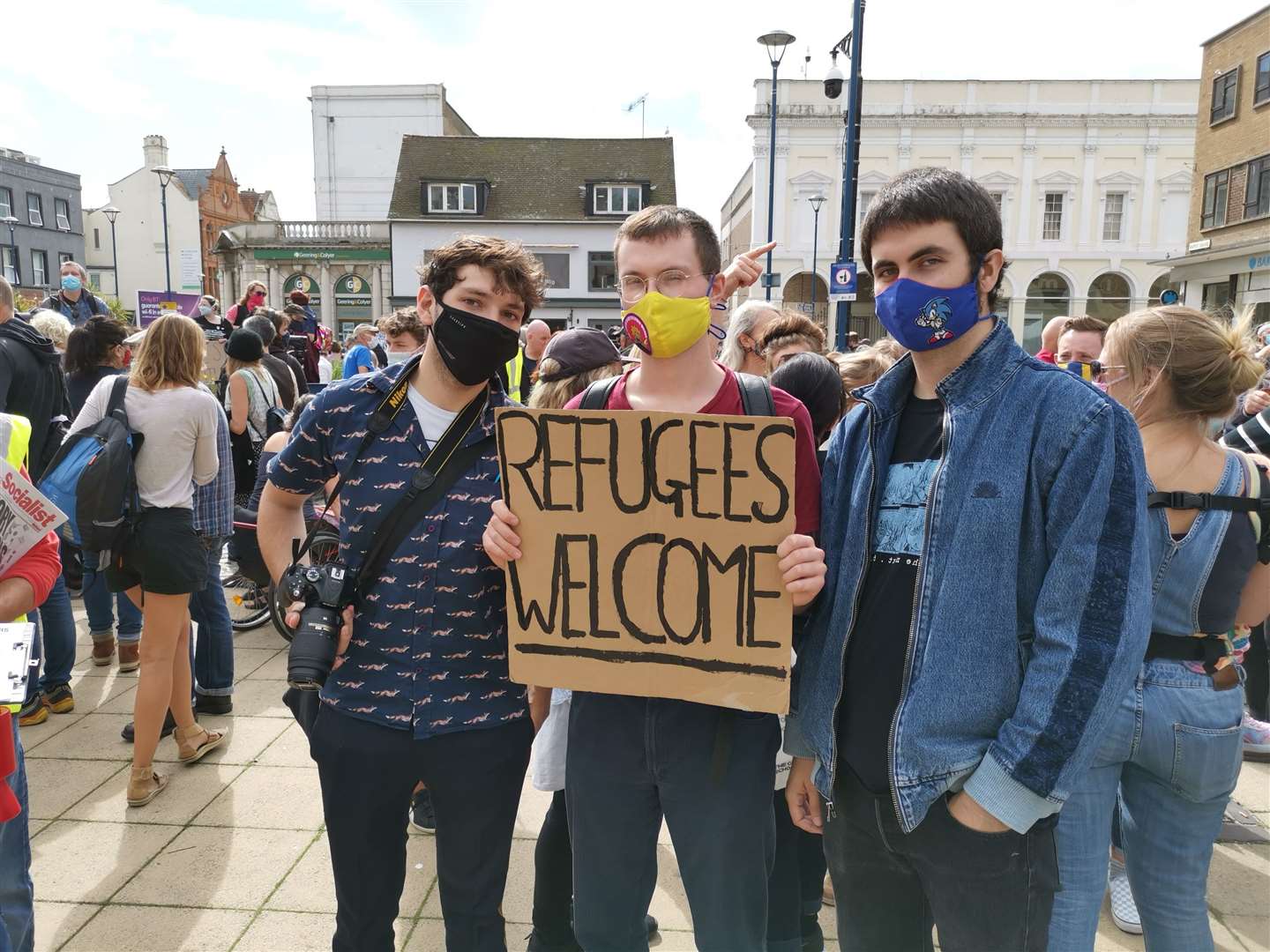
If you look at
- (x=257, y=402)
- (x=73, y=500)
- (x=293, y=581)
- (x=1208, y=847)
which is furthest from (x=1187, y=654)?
(x=257, y=402)

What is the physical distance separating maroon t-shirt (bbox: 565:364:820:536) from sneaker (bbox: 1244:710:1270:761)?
147 inches

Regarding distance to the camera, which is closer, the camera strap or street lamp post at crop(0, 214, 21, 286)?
the camera strap

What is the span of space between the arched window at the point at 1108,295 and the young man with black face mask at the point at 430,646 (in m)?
43.6

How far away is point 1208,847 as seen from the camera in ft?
7.02

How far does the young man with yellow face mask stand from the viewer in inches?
76.8

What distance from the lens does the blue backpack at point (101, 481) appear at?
3631 millimetres

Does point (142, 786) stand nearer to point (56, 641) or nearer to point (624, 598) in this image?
point (56, 641)

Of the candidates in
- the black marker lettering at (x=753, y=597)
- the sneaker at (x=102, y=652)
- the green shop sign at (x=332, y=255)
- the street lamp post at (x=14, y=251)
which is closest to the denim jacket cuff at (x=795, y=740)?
the black marker lettering at (x=753, y=597)

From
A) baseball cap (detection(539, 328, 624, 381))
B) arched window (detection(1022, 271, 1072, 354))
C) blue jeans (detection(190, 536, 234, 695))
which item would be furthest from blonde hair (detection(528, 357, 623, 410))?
arched window (detection(1022, 271, 1072, 354))

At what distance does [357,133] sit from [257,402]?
4937 centimetres

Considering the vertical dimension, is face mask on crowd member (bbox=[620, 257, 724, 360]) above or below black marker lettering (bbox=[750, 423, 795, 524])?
above

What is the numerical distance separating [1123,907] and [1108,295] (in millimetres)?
43189

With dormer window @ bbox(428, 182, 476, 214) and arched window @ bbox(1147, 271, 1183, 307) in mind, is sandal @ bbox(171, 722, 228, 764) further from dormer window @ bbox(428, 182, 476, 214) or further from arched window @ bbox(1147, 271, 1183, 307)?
arched window @ bbox(1147, 271, 1183, 307)

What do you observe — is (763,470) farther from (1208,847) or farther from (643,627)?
(1208,847)
